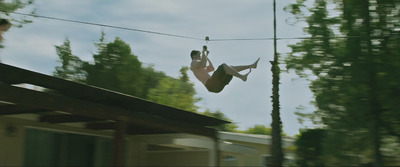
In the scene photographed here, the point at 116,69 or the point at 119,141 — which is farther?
the point at 116,69

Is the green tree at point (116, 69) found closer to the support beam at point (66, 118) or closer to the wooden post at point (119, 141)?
the support beam at point (66, 118)

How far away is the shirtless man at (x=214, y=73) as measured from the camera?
25.2 feet

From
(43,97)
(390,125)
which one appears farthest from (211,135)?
(390,125)

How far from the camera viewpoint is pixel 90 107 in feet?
23.1

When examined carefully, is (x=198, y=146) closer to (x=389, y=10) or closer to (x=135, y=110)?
(x=135, y=110)

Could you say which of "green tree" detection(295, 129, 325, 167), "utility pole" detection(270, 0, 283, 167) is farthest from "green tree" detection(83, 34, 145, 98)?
"green tree" detection(295, 129, 325, 167)

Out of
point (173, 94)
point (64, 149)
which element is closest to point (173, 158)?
point (64, 149)

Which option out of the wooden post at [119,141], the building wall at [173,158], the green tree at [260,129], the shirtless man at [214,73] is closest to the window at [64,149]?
the building wall at [173,158]

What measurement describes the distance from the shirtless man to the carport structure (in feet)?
2.22

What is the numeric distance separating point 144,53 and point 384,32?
17.9 metres

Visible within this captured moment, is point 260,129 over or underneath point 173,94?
underneath

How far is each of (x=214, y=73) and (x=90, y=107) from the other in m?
2.00

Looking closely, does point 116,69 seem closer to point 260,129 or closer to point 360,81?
point 360,81

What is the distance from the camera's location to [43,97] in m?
6.38
